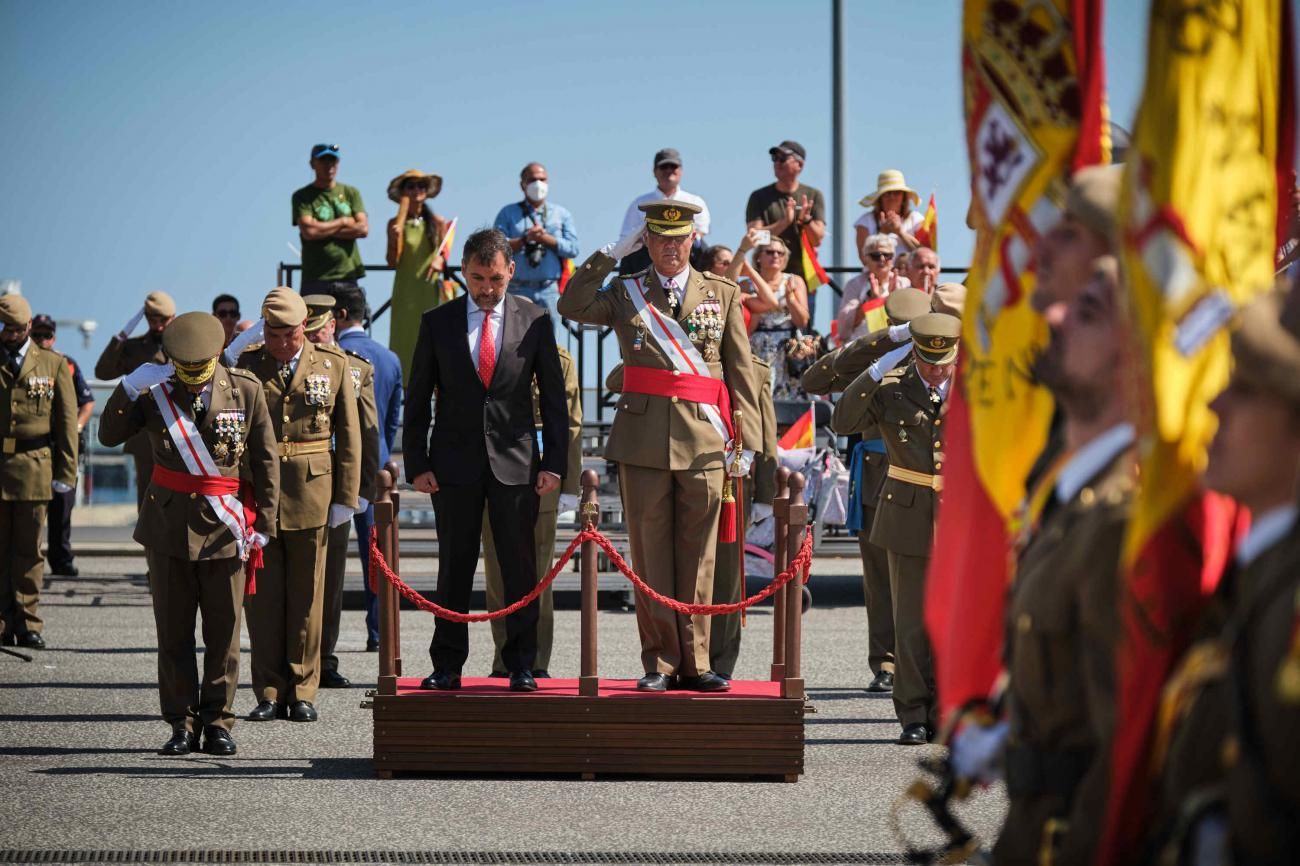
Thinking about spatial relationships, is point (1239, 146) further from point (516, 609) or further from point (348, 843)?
point (516, 609)

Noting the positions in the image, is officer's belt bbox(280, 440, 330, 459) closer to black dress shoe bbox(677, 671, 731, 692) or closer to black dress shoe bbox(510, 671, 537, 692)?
black dress shoe bbox(510, 671, 537, 692)

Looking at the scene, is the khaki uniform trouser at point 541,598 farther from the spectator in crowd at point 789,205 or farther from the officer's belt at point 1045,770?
the officer's belt at point 1045,770

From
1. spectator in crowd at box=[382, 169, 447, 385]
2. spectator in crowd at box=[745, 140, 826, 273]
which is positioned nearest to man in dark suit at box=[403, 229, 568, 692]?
spectator in crowd at box=[745, 140, 826, 273]

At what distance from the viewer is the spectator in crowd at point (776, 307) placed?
13.1m

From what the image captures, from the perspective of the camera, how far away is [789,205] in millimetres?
15375

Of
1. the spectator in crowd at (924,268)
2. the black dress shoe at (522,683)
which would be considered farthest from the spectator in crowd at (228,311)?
the black dress shoe at (522,683)

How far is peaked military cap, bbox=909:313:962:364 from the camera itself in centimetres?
917

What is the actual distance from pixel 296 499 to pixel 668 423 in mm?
2375

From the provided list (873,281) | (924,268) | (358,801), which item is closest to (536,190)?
(873,281)

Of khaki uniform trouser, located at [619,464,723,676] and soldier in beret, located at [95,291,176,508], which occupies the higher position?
soldier in beret, located at [95,291,176,508]

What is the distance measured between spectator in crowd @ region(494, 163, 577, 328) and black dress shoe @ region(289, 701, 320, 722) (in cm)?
617

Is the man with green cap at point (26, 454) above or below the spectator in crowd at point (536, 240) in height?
below

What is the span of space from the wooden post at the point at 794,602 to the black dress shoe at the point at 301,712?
2800 millimetres

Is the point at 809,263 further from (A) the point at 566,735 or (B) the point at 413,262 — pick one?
(A) the point at 566,735
